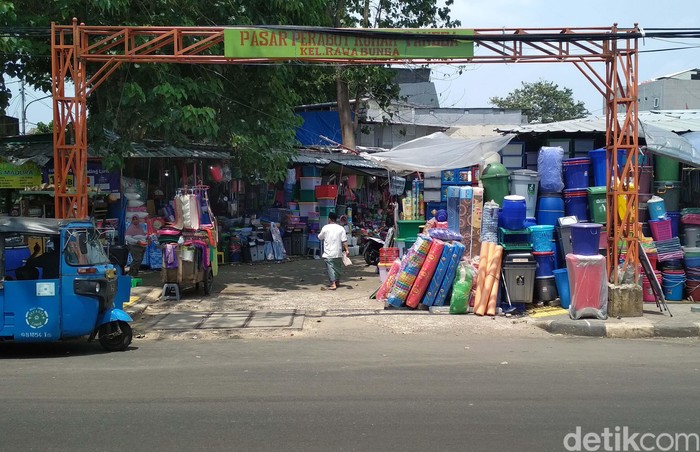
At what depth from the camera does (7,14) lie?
1252cm

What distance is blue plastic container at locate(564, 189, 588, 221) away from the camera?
12836 millimetres

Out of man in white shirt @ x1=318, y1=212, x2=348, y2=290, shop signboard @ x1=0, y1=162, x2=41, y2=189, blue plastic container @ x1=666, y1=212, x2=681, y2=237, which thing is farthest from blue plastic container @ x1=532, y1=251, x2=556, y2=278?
shop signboard @ x1=0, y1=162, x2=41, y2=189

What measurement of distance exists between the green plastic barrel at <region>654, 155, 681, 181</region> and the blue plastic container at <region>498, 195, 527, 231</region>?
3.51 meters

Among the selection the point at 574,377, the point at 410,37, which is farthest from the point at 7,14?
the point at 574,377

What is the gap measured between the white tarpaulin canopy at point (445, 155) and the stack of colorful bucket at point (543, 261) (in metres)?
2.15

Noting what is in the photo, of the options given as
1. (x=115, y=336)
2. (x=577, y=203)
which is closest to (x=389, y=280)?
(x=577, y=203)

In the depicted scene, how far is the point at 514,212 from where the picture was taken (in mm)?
11875

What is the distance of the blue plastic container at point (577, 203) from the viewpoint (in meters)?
12.8

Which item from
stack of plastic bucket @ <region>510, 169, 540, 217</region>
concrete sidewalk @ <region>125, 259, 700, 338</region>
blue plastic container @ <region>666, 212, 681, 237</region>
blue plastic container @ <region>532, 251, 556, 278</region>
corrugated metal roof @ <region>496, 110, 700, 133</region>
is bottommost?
concrete sidewalk @ <region>125, 259, 700, 338</region>

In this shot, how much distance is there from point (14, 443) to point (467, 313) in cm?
821

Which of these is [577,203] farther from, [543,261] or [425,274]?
[425,274]

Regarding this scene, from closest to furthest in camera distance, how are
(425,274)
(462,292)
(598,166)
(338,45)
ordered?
1. (338,45)
2. (462,292)
3. (425,274)
4. (598,166)

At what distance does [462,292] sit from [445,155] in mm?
3426

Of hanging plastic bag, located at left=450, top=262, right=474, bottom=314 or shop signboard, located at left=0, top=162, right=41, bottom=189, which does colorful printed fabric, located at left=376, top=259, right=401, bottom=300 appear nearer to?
hanging plastic bag, located at left=450, top=262, right=474, bottom=314
